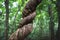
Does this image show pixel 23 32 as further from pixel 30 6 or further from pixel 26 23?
pixel 30 6

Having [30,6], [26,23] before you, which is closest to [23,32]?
[26,23]

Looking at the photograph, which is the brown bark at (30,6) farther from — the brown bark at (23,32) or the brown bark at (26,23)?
the brown bark at (23,32)

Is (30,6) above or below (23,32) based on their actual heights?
above

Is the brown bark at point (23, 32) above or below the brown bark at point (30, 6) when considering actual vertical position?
below

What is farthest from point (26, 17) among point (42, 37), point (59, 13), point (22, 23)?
point (42, 37)

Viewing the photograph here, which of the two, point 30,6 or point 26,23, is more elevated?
point 30,6

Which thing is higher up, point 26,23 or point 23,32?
point 26,23

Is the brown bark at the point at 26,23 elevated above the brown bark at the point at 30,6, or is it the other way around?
the brown bark at the point at 30,6

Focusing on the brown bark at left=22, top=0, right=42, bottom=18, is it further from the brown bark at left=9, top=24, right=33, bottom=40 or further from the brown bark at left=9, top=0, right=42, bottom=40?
the brown bark at left=9, top=24, right=33, bottom=40

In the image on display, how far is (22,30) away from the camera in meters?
2.04

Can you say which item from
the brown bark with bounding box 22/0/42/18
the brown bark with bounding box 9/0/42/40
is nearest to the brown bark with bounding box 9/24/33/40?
the brown bark with bounding box 9/0/42/40

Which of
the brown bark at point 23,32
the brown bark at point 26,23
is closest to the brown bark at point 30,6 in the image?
the brown bark at point 26,23

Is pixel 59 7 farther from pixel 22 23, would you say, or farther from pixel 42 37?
pixel 42 37

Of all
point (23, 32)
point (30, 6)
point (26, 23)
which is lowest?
point (23, 32)
